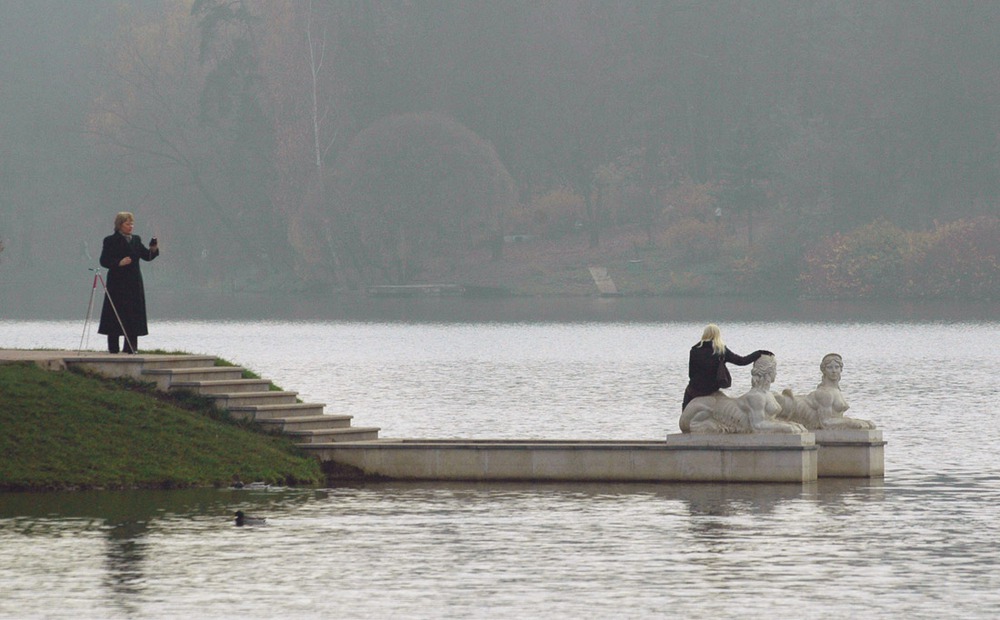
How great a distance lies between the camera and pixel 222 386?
89.1 ft

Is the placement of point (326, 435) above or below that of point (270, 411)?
below

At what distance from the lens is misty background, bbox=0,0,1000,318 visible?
111500 mm

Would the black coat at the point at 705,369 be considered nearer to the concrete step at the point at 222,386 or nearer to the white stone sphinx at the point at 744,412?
the white stone sphinx at the point at 744,412

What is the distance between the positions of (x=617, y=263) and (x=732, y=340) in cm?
4933

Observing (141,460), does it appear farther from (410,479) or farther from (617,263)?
(617,263)

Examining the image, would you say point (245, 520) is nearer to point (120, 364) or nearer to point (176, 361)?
point (120, 364)

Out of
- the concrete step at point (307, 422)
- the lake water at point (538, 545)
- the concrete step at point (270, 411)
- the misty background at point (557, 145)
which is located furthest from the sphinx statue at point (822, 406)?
the misty background at point (557, 145)

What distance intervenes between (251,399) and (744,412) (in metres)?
6.47

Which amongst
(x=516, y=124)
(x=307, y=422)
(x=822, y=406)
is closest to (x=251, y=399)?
(x=307, y=422)

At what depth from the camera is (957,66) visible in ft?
365

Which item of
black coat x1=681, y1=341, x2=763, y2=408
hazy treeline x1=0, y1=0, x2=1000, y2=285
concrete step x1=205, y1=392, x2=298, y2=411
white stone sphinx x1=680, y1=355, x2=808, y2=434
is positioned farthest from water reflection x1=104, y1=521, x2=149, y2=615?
hazy treeline x1=0, y1=0, x2=1000, y2=285

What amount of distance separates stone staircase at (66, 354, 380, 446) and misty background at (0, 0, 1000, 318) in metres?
81.7

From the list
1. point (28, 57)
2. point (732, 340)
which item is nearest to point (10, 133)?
point (28, 57)

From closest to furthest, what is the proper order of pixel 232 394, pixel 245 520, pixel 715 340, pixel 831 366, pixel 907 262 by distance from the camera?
pixel 245 520, pixel 715 340, pixel 831 366, pixel 232 394, pixel 907 262
